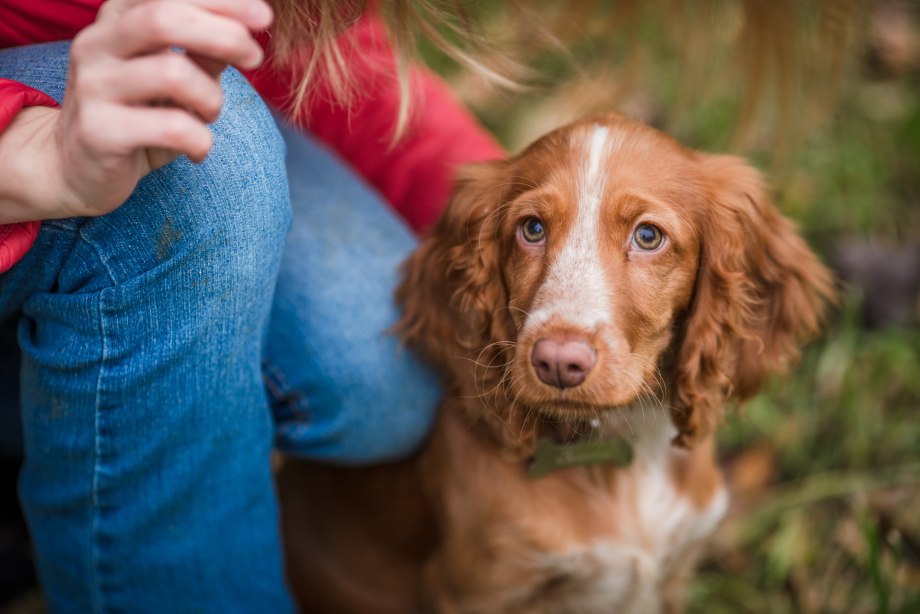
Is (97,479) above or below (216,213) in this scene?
below

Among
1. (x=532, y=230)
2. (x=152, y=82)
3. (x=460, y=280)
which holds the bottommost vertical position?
(x=460, y=280)

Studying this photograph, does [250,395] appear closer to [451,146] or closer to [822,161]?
[451,146]

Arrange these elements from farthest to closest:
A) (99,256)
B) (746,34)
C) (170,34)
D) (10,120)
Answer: (746,34) → (99,256) → (10,120) → (170,34)

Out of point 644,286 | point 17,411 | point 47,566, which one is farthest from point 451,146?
point 47,566

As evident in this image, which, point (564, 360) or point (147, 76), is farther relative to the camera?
point (564, 360)

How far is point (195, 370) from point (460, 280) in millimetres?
604

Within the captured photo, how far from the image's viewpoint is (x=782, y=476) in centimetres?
293

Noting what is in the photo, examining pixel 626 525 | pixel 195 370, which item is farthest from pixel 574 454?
pixel 195 370

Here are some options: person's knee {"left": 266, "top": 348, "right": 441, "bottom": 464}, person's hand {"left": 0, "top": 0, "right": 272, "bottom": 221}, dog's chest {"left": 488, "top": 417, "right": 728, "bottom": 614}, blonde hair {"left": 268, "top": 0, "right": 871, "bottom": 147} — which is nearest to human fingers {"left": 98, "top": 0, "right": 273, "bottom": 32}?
person's hand {"left": 0, "top": 0, "right": 272, "bottom": 221}

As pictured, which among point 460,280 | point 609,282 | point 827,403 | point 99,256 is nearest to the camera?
point 99,256

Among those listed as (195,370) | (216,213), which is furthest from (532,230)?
(195,370)

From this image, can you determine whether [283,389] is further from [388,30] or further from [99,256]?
[388,30]

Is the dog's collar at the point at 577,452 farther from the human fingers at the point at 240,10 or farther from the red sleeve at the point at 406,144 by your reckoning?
the human fingers at the point at 240,10

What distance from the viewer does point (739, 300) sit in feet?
5.99
